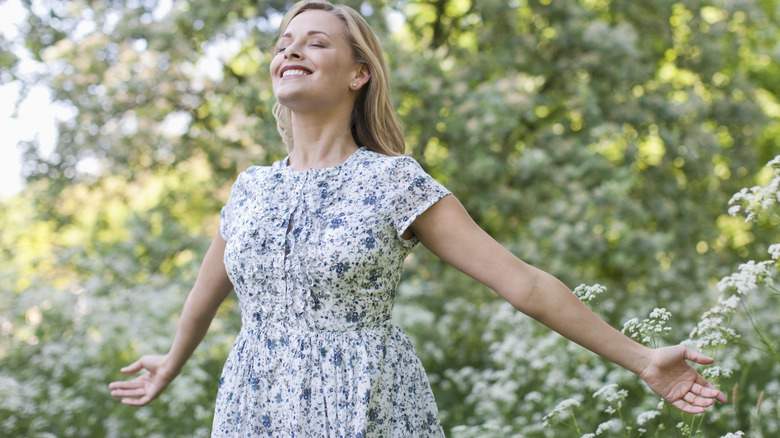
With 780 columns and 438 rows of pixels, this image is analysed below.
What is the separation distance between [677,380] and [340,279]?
2.82 feet

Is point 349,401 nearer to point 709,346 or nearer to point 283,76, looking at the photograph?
point 283,76

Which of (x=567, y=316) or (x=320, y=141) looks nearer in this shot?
(x=567, y=316)

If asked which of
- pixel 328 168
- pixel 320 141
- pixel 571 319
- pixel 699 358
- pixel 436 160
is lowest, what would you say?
pixel 699 358

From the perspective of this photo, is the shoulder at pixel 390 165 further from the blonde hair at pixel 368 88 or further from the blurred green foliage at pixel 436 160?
the blurred green foliage at pixel 436 160

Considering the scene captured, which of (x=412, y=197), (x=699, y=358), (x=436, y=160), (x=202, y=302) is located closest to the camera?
(x=699, y=358)

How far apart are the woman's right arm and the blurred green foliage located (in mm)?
1530

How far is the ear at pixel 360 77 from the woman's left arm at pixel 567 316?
1.64ft

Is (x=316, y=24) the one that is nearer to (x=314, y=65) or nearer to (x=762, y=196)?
(x=314, y=65)

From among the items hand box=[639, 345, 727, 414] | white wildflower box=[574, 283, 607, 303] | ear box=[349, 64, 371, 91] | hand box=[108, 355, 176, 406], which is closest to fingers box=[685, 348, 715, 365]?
hand box=[639, 345, 727, 414]

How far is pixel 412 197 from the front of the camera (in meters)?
1.78

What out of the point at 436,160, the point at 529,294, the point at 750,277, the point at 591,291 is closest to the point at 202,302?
the point at 529,294

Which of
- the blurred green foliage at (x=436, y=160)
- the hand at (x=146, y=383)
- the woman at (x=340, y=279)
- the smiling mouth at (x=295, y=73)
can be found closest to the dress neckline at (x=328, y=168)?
the woman at (x=340, y=279)

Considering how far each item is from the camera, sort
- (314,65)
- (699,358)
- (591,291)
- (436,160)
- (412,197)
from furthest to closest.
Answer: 1. (436,160)
2. (591,291)
3. (314,65)
4. (412,197)
5. (699,358)

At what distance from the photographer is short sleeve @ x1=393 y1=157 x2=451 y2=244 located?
1.77 meters
